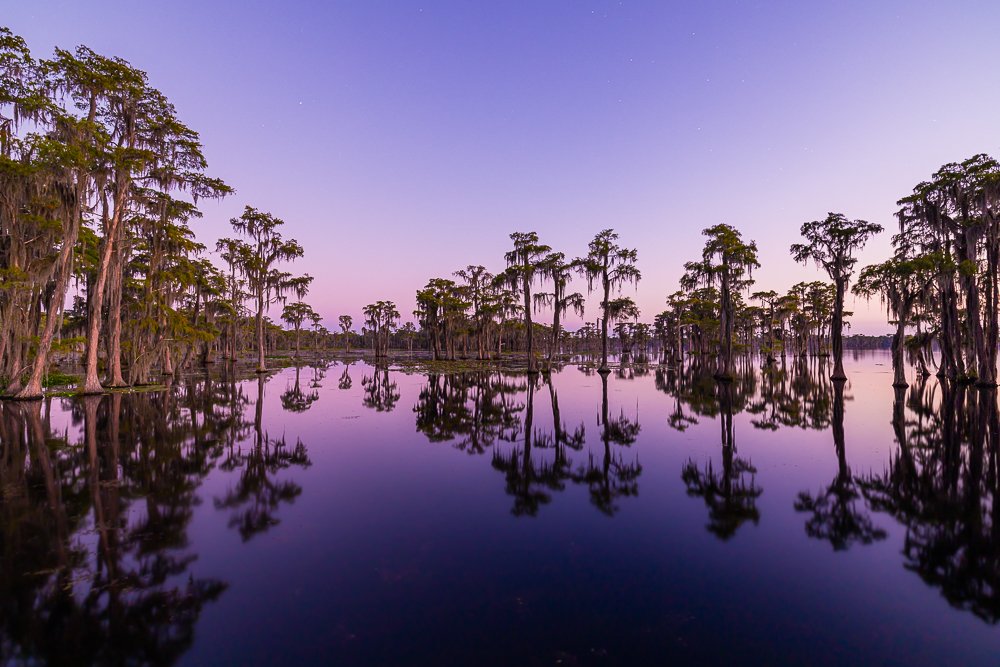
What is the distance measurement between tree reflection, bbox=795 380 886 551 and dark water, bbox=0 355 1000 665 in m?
0.06

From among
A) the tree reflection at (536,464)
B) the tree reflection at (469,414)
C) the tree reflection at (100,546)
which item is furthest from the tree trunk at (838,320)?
the tree reflection at (100,546)

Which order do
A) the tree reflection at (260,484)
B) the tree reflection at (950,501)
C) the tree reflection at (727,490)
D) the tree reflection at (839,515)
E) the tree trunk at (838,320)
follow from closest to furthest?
1. the tree reflection at (950,501)
2. the tree reflection at (839,515)
3. the tree reflection at (260,484)
4. the tree reflection at (727,490)
5. the tree trunk at (838,320)

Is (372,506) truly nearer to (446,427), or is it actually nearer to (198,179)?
(446,427)

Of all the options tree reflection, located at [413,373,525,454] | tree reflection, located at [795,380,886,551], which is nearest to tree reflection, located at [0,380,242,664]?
tree reflection, located at [413,373,525,454]

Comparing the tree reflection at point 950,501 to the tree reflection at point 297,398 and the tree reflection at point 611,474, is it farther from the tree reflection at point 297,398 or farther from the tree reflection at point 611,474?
the tree reflection at point 297,398

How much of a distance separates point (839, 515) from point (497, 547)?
6994mm

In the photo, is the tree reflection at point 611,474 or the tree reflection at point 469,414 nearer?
the tree reflection at point 611,474

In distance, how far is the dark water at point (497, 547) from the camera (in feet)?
14.3

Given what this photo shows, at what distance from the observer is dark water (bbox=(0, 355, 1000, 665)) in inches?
172

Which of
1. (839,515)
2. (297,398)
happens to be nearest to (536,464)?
(839,515)

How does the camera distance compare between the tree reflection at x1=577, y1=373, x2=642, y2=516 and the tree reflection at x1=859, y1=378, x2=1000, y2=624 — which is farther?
the tree reflection at x1=577, y1=373, x2=642, y2=516

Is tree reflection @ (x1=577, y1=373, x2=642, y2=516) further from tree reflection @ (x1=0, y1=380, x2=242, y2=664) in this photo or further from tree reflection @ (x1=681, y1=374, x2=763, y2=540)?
tree reflection @ (x1=0, y1=380, x2=242, y2=664)

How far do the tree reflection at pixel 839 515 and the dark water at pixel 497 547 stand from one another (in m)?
0.06

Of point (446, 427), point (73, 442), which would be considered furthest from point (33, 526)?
point (446, 427)
